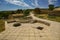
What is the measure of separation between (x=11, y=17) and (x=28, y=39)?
948 cm

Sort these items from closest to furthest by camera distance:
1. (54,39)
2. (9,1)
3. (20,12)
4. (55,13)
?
(54,39)
(9,1)
(55,13)
(20,12)

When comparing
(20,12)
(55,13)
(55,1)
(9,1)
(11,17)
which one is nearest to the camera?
(9,1)

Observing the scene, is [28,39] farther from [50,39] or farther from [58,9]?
[58,9]

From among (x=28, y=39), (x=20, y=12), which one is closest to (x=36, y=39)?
(x=28, y=39)

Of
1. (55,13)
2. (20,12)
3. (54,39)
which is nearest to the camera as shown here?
(54,39)

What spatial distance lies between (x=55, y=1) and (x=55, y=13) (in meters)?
3.21

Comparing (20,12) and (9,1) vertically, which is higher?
(9,1)

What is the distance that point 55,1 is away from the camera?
7977mm

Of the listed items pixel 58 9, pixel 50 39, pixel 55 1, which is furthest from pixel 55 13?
pixel 50 39

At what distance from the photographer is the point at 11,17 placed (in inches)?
518

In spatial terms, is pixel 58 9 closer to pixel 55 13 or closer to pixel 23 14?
pixel 55 13

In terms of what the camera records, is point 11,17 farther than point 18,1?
Yes

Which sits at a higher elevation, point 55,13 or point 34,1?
point 34,1

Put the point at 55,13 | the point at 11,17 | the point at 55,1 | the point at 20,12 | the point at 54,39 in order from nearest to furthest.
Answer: the point at 54,39 → the point at 55,1 → the point at 55,13 → the point at 11,17 → the point at 20,12
